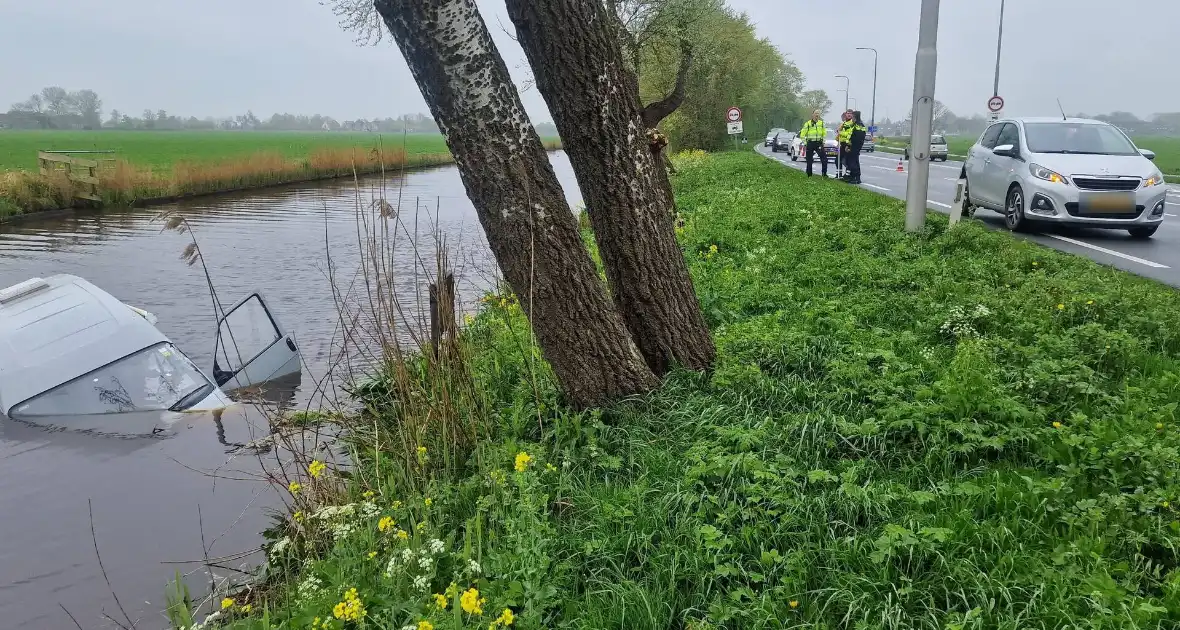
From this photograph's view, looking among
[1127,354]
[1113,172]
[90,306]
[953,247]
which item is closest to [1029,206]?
[1113,172]

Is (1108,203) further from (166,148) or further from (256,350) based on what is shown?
(166,148)

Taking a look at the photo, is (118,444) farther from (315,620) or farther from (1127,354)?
(1127,354)

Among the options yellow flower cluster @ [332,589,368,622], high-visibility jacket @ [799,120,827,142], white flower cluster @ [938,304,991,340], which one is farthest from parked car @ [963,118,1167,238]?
yellow flower cluster @ [332,589,368,622]

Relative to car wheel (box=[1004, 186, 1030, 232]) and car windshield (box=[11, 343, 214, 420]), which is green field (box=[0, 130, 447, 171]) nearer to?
car windshield (box=[11, 343, 214, 420])

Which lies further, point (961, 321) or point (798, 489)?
point (961, 321)

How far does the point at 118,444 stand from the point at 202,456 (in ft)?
2.95

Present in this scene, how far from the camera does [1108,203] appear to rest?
30.0ft

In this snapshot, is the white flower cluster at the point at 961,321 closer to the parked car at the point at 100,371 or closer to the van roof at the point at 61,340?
the parked car at the point at 100,371

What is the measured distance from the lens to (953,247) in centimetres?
781

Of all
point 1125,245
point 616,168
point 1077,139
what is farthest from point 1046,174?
point 616,168

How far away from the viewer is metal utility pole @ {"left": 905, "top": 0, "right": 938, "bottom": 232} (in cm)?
863

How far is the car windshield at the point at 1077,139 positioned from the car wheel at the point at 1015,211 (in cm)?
57

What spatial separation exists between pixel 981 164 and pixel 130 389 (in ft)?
36.1

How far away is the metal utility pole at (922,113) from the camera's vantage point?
863 centimetres
